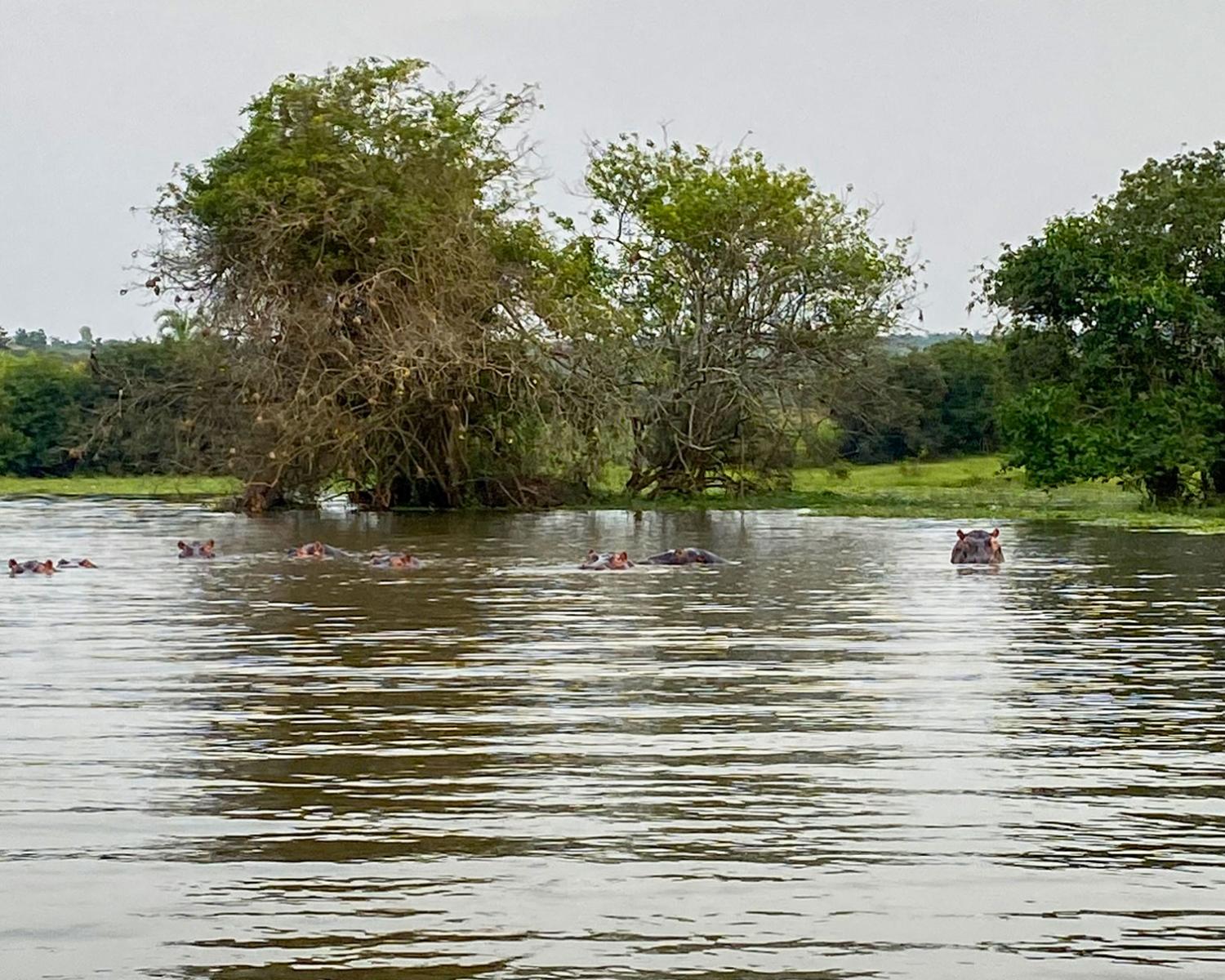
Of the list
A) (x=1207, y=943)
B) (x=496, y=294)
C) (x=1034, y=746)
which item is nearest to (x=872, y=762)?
(x=1034, y=746)

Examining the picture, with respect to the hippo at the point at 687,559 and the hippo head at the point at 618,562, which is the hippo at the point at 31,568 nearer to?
the hippo head at the point at 618,562

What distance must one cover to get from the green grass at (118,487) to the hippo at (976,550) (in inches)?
1205

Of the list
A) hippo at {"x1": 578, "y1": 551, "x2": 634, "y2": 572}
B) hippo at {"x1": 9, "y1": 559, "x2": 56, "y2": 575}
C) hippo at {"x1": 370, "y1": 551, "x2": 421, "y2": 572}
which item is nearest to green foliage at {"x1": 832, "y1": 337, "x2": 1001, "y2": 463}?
hippo at {"x1": 578, "y1": 551, "x2": 634, "y2": 572}

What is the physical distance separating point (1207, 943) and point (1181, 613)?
1285cm

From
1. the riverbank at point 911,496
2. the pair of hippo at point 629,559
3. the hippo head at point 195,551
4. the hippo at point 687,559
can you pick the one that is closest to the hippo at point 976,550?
the pair of hippo at point 629,559

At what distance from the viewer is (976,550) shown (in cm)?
2625

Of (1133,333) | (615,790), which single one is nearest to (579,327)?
(1133,333)

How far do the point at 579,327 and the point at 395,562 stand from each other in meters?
18.4

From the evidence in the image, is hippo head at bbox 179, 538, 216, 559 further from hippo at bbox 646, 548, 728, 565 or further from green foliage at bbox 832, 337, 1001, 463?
green foliage at bbox 832, 337, 1001, 463

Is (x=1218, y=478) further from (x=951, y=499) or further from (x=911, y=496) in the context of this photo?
Result: (x=911, y=496)

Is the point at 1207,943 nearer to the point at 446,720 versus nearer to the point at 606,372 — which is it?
the point at 446,720

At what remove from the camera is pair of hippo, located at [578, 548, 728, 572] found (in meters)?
25.8

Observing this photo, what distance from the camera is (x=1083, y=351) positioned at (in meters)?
39.6

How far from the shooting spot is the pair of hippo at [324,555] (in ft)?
85.9
